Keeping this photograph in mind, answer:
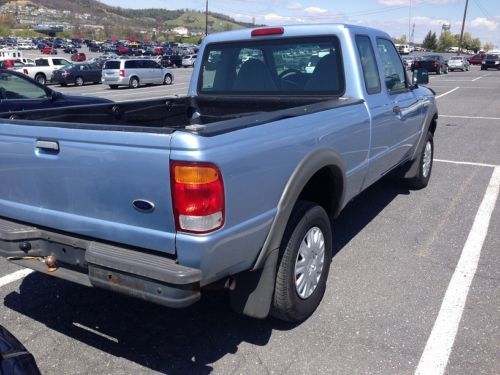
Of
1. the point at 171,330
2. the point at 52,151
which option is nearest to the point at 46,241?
the point at 52,151

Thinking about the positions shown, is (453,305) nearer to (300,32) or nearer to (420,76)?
(300,32)

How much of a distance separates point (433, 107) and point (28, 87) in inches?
278

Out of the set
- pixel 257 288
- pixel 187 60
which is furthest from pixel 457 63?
pixel 257 288

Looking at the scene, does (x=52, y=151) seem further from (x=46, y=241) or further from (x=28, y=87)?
(x=28, y=87)

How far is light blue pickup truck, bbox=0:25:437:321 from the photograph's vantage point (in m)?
2.39

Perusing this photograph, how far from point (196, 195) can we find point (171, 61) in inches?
2052

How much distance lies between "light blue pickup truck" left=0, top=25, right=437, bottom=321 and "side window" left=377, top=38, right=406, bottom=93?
705 millimetres

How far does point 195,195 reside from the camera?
235cm

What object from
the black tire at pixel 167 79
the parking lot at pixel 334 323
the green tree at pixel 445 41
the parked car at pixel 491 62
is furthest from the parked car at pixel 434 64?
the green tree at pixel 445 41

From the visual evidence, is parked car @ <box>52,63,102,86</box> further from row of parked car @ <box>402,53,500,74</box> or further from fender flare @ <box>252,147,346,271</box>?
fender flare @ <box>252,147,346,271</box>

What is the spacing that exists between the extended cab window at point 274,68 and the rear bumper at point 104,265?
8.05ft

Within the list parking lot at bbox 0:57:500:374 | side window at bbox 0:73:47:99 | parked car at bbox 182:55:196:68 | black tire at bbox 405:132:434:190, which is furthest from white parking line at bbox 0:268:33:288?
parked car at bbox 182:55:196:68

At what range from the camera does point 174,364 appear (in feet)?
9.78

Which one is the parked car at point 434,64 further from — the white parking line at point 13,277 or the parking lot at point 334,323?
the white parking line at point 13,277
